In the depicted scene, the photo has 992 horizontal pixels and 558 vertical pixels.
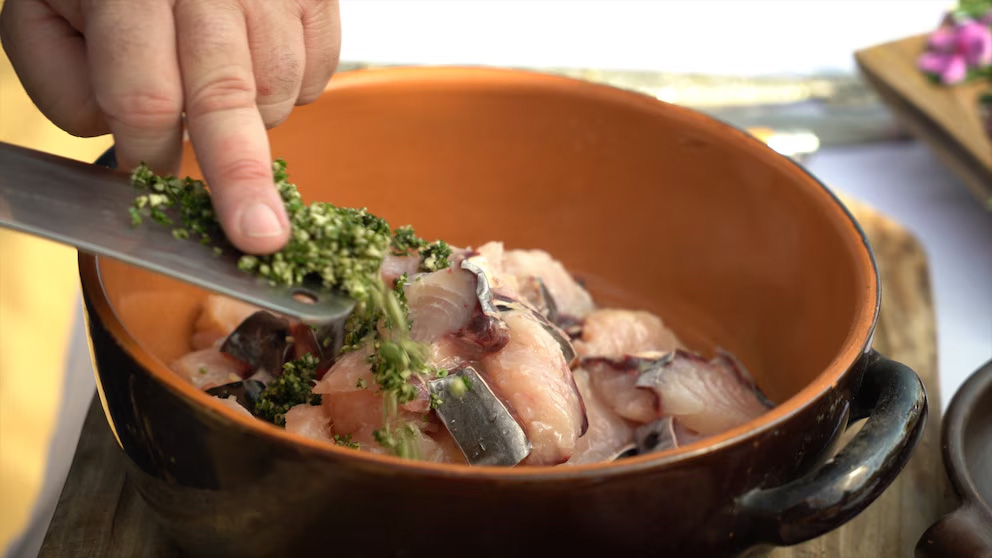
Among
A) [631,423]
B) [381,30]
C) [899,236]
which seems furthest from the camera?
[381,30]

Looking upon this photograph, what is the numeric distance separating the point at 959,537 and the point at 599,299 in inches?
33.7

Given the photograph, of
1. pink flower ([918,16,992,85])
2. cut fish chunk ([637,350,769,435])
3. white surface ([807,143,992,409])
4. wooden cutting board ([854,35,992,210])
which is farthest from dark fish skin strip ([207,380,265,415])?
pink flower ([918,16,992,85])

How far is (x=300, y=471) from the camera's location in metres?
0.91

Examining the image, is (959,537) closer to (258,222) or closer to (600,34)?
(258,222)

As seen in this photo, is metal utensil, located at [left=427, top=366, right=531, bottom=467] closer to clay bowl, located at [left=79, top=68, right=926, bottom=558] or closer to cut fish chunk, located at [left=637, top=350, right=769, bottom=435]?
clay bowl, located at [left=79, top=68, right=926, bottom=558]

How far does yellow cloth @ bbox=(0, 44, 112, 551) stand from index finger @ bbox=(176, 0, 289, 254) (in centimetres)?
89

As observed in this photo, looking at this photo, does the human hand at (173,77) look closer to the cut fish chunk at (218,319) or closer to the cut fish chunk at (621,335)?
the cut fish chunk at (218,319)

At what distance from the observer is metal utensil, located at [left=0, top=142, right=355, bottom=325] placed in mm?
927

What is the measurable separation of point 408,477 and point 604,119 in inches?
43.3

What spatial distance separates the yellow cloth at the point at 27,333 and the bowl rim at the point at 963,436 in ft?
4.86

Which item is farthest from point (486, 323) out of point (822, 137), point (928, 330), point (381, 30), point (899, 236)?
point (381, 30)

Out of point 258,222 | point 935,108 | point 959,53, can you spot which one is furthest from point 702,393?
point 959,53

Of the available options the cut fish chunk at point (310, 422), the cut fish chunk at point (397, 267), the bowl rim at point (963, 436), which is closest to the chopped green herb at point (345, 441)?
the cut fish chunk at point (310, 422)

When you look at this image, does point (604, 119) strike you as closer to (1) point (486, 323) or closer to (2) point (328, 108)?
(2) point (328, 108)
